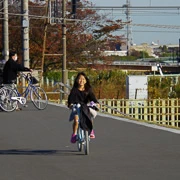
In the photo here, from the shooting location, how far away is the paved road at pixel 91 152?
1016 cm

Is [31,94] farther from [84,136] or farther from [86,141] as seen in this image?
[86,141]

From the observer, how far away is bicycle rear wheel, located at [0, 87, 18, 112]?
19.9 m

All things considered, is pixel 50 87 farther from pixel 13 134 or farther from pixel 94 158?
pixel 94 158

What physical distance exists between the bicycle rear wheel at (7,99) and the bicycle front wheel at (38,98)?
0.64 metres

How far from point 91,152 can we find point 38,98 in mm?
8363

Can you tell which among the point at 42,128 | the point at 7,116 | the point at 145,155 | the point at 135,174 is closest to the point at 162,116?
the point at 7,116

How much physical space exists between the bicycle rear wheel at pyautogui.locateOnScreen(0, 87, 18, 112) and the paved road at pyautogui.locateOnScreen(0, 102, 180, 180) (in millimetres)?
1618

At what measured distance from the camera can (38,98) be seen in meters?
20.6

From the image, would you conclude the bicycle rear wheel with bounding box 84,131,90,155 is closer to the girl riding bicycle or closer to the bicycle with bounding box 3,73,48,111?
the girl riding bicycle

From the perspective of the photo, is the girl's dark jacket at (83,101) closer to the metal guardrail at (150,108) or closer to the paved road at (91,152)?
the paved road at (91,152)

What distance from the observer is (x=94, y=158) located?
38.3 ft

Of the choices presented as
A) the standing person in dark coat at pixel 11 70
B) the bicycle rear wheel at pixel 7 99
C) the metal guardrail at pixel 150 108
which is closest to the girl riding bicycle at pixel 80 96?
the bicycle rear wheel at pixel 7 99

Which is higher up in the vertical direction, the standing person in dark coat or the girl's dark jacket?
the standing person in dark coat

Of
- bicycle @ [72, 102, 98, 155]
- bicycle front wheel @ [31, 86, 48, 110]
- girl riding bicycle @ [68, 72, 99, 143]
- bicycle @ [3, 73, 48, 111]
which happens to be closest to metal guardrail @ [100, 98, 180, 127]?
bicycle front wheel @ [31, 86, 48, 110]
